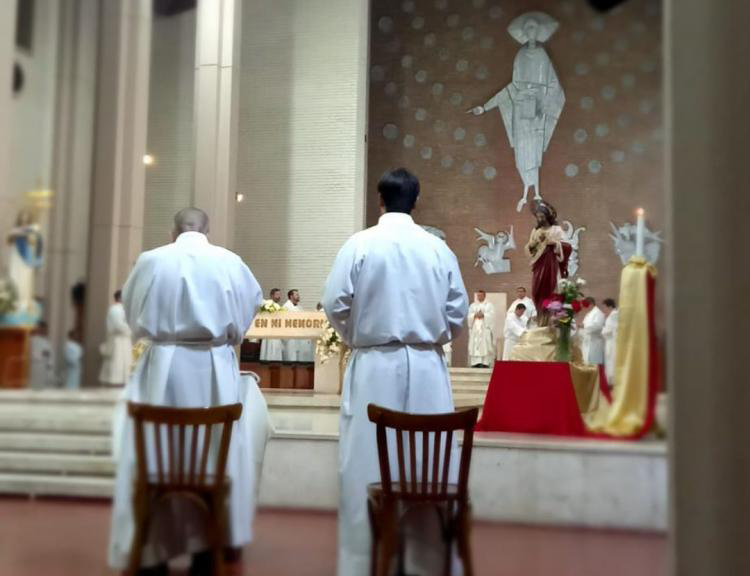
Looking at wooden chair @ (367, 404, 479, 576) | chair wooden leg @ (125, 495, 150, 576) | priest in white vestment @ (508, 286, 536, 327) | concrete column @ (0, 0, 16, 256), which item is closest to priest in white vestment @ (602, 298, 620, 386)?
wooden chair @ (367, 404, 479, 576)

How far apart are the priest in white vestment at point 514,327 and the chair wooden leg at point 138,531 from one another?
3.42 metres

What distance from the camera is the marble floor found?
0.83 meters

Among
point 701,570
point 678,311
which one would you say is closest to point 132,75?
point 678,311

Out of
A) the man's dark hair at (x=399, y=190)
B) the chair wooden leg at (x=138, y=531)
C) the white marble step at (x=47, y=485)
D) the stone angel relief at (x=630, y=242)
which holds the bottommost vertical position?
the chair wooden leg at (x=138, y=531)

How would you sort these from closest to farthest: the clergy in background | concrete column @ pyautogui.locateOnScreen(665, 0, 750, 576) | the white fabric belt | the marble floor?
concrete column @ pyautogui.locateOnScreen(665, 0, 750, 576)
the marble floor
the white fabric belt
the clergy in background

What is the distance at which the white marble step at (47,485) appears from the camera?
832 millimetres

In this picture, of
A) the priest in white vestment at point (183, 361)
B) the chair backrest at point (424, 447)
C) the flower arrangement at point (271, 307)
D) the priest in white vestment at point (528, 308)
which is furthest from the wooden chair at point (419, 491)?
the priest in white vestment at point (528, 308)

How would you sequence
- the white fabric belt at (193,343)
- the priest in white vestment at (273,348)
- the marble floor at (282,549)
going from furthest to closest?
the priest in white vestment at (273,348)
the white fabric belt at (193,343)
the marble floor at (282,549)

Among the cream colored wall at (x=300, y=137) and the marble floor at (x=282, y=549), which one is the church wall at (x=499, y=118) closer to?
the cream colored wall at (x=300, y=137)

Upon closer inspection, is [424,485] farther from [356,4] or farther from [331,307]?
[356,4]

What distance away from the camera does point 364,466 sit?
62.9 inches

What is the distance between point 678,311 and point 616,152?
0.66ft

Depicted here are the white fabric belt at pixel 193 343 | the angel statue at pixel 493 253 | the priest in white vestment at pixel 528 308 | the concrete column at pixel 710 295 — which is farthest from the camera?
the priest in white vestment at pixel 528 308

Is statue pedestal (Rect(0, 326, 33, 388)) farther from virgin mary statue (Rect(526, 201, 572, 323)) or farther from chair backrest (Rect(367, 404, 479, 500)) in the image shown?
virgin mary statue (Rect(526, 201, 572, 323))
